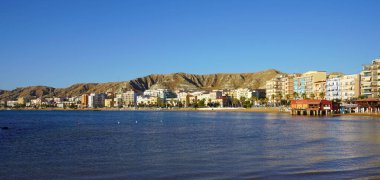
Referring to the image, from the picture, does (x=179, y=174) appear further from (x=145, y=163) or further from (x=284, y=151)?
(x=284, y=151)

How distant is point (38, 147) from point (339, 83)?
114 meters

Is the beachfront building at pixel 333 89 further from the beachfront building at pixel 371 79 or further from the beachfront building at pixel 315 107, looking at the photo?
the beachfront building at pixel 315 107

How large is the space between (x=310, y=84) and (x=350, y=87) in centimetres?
3026

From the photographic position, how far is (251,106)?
7298 inches

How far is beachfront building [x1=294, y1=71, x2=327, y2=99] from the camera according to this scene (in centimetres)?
15088

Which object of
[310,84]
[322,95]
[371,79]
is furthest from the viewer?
[310,84]

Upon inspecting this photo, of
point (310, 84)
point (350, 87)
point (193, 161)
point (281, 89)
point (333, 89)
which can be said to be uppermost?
point (310, 84)

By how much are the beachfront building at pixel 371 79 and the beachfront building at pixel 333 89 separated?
14.6 meters

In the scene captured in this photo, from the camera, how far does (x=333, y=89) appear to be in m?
137

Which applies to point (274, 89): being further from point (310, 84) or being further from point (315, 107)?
point (315, 107)

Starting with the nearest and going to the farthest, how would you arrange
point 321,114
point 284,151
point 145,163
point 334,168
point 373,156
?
1. point 334,168
2. point 145,163
3. point 373,156
4. point 284,151
5. point 321,114

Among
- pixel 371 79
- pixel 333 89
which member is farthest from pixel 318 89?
pixel 371 79

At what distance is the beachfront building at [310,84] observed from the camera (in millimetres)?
150875

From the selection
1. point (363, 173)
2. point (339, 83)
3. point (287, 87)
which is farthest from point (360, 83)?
point (363, 173)
